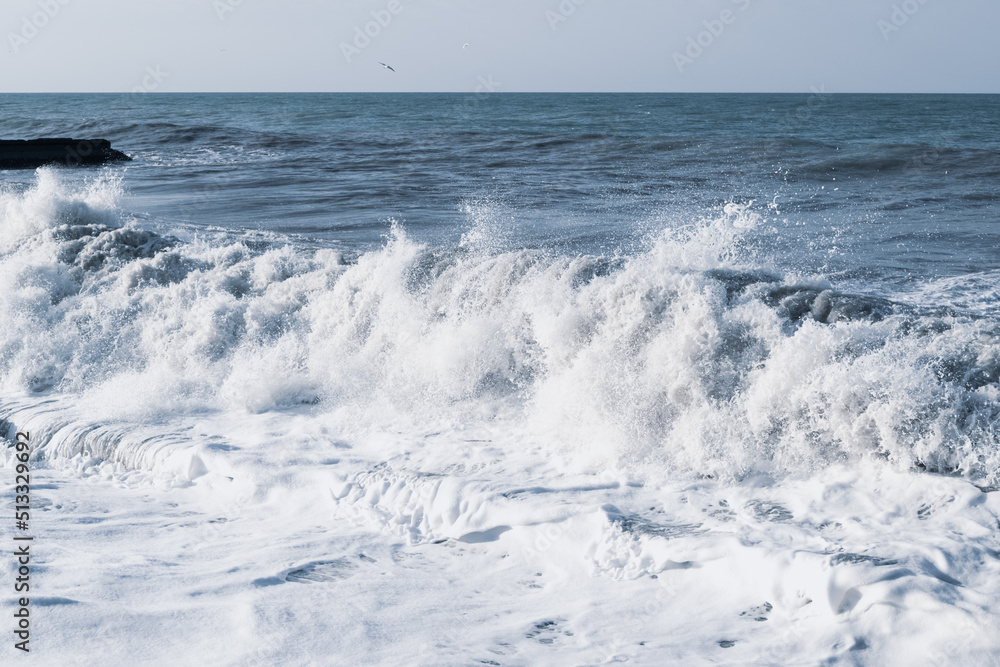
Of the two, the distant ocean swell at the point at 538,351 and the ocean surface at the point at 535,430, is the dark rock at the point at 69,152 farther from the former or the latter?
the distant ocean swell at the point at 538,351

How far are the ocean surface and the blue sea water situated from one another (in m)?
0.03

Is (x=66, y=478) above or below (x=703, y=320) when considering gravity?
below

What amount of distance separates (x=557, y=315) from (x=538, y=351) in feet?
1.08

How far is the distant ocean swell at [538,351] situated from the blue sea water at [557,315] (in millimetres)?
18

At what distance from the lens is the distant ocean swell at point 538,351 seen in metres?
4.62

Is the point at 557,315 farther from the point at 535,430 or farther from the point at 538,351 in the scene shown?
the point at 535,430

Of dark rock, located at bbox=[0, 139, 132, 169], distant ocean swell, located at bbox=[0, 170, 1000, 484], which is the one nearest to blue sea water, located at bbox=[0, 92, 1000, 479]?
distant ocean swell, located at bbox=[0, 170, 1000, 484]

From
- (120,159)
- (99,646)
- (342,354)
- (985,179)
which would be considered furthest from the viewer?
(120,159)

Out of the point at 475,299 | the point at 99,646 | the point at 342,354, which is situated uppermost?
the point at 475,299

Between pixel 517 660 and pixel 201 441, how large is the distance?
315cm

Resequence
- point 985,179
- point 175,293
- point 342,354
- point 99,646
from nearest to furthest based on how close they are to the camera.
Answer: point 99,646
point 342,354
point 175,293
point 985,179

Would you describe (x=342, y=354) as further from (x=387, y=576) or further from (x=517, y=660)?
(x=517, y=660)

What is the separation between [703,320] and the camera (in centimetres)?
536

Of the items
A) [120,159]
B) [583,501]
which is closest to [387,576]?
[583,501]
